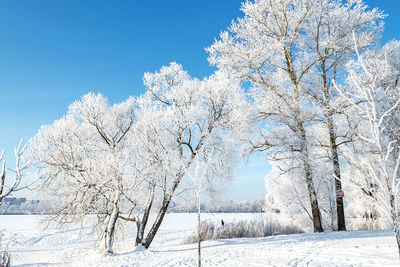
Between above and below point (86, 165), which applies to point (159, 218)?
below

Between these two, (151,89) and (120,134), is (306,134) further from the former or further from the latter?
(120,134)

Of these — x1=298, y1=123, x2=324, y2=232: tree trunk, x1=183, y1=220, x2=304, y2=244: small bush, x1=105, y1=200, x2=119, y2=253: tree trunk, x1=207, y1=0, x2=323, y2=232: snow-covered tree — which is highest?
x1=207, y1=0, x2=323, y2=232: snow-covered tree

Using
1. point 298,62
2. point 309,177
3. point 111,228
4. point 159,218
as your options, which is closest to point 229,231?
point 159,218

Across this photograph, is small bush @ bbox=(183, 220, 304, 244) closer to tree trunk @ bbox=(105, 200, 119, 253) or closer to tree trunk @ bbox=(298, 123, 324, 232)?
tree trunk @ bbox=(298, 123, 324, 232)

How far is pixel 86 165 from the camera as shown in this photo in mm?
8680

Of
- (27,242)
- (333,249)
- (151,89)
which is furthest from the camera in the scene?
(27,242)

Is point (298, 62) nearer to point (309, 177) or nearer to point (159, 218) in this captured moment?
point (309, 177)

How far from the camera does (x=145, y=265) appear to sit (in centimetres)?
620

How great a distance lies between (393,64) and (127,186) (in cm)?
1205

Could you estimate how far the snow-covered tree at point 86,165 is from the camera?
8.44 meters

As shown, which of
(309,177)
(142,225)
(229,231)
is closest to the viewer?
(309,177)

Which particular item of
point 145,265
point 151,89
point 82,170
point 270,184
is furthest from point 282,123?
point 270,184

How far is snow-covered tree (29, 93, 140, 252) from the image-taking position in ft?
27.7

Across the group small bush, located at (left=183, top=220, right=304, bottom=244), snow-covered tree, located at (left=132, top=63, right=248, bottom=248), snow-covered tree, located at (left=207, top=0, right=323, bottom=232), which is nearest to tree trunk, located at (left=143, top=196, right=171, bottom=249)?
snow-covered tree, located at (left=132, top=63, right=248, bottom=248)
